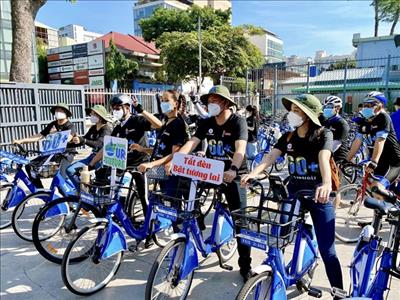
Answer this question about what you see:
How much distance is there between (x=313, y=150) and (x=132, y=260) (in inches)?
94.7

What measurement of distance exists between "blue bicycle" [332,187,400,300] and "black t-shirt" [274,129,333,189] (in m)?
0.49

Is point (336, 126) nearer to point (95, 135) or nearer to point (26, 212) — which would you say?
point (95, 135)

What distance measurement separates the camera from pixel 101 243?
3.09 metres

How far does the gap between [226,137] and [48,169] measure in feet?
8.77

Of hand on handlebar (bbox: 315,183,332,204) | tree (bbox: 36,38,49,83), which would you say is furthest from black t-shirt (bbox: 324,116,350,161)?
tree (bbox: 36,38,49,83)

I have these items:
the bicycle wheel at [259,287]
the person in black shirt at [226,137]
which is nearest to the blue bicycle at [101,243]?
the person in black shirt at [226,137]

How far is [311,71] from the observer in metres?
12.7

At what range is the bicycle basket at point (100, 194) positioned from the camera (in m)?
3.22

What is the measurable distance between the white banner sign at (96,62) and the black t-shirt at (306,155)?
21.5m

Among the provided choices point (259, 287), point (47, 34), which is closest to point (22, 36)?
point (259, 287)

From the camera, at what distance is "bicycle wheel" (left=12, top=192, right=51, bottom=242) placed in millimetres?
4156

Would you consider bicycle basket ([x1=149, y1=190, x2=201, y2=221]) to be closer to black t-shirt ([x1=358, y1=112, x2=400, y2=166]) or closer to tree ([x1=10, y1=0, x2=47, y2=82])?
black t-shirt ([x1=358, y1=112, x2=400, y2=166])

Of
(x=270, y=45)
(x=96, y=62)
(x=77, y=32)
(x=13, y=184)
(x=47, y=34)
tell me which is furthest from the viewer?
(x=270, y=45)

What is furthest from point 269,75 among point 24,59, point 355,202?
point 355,202
